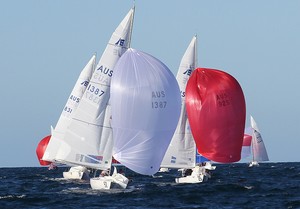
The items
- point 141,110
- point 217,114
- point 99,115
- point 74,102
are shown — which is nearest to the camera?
point 141,110

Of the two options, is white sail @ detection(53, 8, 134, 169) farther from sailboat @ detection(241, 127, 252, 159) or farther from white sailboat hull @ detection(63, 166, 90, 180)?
sailboat @ detection(241, 127, 252, 159)

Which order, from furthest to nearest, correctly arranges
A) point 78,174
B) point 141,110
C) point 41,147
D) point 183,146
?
point 41,147
point 78,174
point 183,146
point 141,110

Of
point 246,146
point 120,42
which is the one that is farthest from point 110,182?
point 246,146

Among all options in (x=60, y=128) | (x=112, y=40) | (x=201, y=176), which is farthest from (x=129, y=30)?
(x=60, y=128)

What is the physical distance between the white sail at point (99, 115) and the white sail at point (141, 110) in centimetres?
353

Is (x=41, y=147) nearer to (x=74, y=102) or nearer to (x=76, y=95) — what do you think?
(x=74, y=102)

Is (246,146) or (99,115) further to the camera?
(246,146)

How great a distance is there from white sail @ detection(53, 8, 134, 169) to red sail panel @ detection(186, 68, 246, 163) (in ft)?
22.1

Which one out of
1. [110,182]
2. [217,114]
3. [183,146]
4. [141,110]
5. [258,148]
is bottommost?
[110,182]

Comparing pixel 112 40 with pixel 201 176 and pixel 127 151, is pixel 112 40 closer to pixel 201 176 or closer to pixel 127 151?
pixel 127 151

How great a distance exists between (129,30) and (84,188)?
10.0m

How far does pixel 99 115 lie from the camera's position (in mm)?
45625

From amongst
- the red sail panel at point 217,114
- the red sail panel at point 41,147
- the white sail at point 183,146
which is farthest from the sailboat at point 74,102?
the red sail panel at point 41,147

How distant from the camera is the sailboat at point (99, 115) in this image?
45.2 meters
